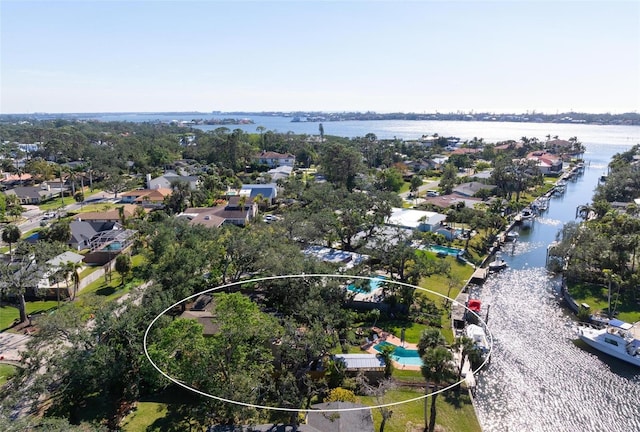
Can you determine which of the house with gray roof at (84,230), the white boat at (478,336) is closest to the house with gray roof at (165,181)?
the house with gray roof at (84,230)

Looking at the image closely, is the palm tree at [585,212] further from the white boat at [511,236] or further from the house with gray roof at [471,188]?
the house with gray roof at [471,188]

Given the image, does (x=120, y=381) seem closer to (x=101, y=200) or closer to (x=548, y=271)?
(x=548, y=271)

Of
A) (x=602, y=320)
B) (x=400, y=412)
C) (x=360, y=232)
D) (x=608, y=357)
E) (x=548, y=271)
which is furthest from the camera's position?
(x=360, y=232)

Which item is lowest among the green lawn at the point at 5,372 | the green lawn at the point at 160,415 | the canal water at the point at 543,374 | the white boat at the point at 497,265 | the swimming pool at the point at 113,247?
the canal water at the point at 543,374

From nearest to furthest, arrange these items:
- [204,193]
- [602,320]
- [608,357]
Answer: [608,357]
[602,320]
[204,193]

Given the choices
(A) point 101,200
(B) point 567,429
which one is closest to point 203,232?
(B) point 567,429

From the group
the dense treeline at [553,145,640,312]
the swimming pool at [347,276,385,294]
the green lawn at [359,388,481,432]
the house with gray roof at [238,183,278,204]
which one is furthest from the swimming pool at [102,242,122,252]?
the dense treeline at [553,145,640,312]
